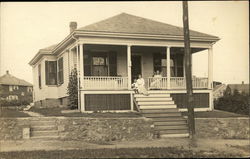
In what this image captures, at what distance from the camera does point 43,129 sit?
591 inches

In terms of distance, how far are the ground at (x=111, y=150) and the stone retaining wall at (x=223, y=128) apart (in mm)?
2456

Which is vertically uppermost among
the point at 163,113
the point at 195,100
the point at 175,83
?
the point at 175,83

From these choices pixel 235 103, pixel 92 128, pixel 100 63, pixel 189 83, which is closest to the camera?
pixel 189 83

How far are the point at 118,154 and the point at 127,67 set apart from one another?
36.4 feet

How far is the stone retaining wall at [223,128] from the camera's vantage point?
16.7m

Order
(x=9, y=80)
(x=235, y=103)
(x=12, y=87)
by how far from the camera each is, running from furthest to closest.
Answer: (x=12, y=87), (x=9, y=80), (x=235, y=103)

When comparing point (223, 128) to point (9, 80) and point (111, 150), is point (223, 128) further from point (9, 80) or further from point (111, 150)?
point (9, 80)

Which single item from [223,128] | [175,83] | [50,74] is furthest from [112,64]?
[223,128]

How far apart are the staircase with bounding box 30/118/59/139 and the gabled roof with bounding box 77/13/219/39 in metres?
5.38

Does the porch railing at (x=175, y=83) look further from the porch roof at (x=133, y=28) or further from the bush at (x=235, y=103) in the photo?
the bush at (x=235, y=103)

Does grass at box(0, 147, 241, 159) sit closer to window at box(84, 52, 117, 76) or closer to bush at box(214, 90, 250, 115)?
window at box(84, 52, 117, 76)

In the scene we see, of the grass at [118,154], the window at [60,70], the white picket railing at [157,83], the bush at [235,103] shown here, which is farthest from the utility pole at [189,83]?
the window at [60,70]

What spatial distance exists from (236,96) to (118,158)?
15932 mm

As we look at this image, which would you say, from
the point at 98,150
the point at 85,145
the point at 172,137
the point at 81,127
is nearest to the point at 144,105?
Result: the point at 172,137
